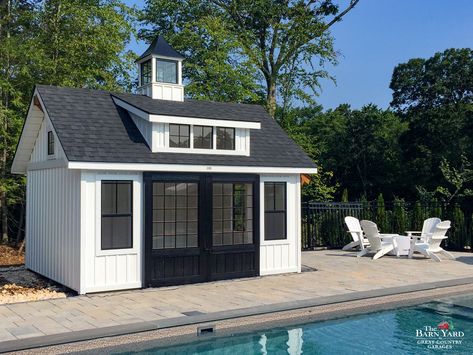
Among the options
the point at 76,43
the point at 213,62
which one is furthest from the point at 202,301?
the point at 213,62

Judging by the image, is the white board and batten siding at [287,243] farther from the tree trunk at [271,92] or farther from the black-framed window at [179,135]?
the tree trunk at [271,92]

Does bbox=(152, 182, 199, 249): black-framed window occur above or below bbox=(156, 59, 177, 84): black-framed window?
below

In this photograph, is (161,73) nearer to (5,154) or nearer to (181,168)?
(181,168)

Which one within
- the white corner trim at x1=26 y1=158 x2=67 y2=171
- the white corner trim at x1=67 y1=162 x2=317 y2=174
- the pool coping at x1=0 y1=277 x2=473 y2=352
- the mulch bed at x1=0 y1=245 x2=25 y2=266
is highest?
the white corner trim at x1=26 y1=158 x2=67 y2=171

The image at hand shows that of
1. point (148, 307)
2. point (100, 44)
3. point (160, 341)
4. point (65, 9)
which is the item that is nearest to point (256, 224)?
point (148, 307)

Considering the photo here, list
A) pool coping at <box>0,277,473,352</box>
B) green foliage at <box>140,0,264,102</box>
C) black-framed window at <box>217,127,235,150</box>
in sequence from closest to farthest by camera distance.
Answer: pool coping at <box>0,277,473,352</box> → black-framed window at <box>217,127,235,150</box> → green foliage at <box>140,0,264,102</box>

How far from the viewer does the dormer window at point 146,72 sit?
1216cm

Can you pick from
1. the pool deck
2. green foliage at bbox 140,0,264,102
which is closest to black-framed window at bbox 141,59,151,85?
the pool deck

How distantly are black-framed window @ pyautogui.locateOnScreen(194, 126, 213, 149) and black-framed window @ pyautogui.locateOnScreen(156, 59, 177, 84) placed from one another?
217cm

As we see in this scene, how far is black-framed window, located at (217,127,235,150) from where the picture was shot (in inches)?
427

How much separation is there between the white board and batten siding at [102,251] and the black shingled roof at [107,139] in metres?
0.38

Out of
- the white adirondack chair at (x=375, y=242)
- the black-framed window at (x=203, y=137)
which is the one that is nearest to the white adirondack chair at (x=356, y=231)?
the white adirondack chair at (x=375, y=242)

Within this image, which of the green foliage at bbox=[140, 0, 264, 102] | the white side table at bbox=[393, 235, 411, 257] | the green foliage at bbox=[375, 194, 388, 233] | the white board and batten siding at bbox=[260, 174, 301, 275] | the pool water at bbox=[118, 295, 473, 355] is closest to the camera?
the pool water at bbox=[118, 295, 473, 355]

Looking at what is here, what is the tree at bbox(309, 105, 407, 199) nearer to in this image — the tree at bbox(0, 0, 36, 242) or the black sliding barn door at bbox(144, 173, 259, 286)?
the tree at bbox(0, 0, 36, 242)
